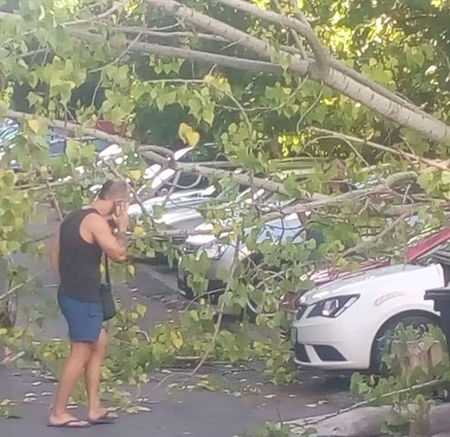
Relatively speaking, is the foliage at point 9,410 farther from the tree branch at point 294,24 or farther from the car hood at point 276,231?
the tree branch at point 294,24

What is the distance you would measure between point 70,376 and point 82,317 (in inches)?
16.2

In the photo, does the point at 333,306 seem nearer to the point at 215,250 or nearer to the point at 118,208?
the point at 215,250

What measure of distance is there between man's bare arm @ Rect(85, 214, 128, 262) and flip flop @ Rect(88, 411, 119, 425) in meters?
1.38

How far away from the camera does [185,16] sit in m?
5.55

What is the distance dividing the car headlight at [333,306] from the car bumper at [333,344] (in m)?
0.05

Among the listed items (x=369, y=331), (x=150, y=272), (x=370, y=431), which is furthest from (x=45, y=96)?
(x=150, y=272)

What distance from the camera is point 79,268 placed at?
8867 millimetres

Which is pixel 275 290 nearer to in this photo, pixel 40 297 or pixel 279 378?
pixel 40 297

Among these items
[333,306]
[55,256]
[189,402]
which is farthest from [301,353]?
[55,256]

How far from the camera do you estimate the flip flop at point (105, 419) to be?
9.09 metres

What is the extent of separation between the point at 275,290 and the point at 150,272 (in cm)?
1192

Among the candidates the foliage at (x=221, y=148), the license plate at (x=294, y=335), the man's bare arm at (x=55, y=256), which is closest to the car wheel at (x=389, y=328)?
the license plate at (x=294, y=335)

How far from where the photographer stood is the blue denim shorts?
8.92 metres

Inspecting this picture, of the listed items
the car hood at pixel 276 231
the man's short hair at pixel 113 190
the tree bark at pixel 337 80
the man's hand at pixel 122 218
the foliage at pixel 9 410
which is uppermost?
the tree bark at pixel 337 80
